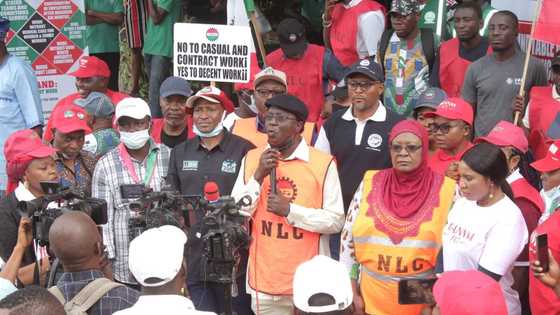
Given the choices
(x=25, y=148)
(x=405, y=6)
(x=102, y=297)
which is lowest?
(x=102, y=297)

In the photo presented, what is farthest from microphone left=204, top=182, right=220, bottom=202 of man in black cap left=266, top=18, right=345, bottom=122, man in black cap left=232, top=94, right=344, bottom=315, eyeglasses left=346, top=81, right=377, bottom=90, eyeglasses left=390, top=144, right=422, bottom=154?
man in black cap left=266, top=18, right=345, bottom=122

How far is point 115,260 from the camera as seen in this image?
677 cm

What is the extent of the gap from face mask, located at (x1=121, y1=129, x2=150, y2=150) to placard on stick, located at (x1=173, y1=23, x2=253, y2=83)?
0.94m

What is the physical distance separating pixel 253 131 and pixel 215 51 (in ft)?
2.40

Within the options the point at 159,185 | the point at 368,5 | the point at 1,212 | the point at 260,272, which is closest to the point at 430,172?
the point at 260,272

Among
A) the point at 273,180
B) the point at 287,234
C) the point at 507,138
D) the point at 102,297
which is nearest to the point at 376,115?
the point at 507,138

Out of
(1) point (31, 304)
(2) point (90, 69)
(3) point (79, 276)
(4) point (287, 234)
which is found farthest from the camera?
(2) point (90, 69)

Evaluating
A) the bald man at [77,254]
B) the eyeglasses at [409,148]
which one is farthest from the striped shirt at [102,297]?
the eyeglasses at [409,148]

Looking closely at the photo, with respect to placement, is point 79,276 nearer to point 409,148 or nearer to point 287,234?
point 287,234

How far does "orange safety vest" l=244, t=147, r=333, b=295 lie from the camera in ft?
20.5

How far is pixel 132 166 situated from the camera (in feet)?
22.5

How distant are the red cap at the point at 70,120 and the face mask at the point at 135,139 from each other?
55cm

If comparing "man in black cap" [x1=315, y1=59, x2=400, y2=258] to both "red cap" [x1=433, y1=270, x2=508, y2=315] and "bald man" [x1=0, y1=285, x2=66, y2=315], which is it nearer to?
"red cap" [x1=433, y1=270, x2=508, y2=315]

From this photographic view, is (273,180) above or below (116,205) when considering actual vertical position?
above
